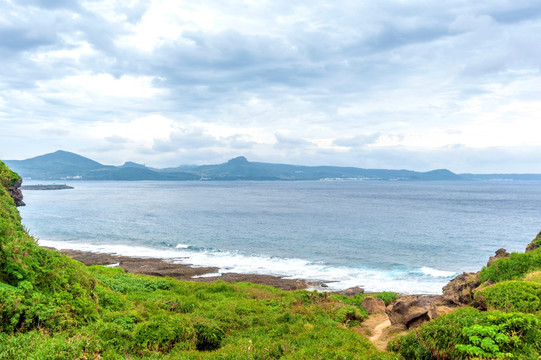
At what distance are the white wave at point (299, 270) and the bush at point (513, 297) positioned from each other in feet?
78.8

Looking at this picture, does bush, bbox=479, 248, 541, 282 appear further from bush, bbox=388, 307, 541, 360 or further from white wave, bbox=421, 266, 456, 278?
white wave, bbox=421, 266, 456, 278

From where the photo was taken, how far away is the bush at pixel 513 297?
12086mm

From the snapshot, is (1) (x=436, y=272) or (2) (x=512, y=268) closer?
(2) (x=512, y=268)

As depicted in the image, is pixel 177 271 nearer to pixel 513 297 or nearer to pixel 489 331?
pixel 513 297

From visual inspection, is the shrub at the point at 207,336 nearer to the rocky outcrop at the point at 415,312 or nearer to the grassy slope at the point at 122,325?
the grassy slope at the point at 122,325

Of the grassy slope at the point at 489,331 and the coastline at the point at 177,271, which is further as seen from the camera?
the coastline at the point at 177,271

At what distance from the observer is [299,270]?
44312 mm

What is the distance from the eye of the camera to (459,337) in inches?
413

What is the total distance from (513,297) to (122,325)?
49.6ft

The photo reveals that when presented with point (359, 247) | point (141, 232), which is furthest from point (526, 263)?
point (141, 232)

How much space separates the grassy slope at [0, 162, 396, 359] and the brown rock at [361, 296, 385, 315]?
149 inches

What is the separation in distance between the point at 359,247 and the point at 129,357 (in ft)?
164

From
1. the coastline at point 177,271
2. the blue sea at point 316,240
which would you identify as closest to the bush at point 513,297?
the blue sea at point 316,240

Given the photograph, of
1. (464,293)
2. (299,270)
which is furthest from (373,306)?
(299,270)
